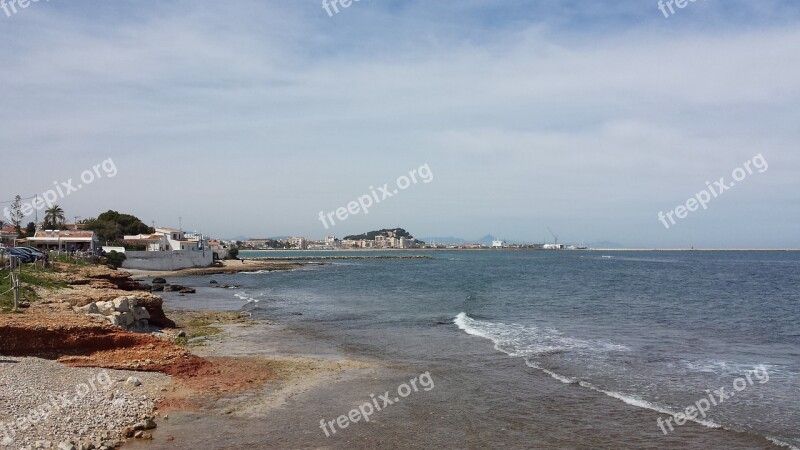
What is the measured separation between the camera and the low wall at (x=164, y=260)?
85438 millimetres

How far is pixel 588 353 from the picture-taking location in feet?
84.0

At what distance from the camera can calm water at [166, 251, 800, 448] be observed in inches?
621

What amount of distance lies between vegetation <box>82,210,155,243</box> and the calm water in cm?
6625

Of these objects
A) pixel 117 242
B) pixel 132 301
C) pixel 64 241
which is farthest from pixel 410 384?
pixel 117 242

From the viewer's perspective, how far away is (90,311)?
78.5ft

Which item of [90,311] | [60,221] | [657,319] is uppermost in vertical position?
[60,221]

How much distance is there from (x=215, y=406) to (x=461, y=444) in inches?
278

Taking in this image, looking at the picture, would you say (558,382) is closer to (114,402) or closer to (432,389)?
(432,389)

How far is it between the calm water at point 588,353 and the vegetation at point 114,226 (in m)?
66.3

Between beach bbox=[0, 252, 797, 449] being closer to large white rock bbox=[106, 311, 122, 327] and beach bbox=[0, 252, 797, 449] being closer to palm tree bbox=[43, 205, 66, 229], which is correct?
large white rock bbox=[106, 311, 122, 327]

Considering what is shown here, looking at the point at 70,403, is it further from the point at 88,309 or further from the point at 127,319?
the point at 127,319

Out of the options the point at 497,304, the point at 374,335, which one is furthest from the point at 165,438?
the point at 497,304

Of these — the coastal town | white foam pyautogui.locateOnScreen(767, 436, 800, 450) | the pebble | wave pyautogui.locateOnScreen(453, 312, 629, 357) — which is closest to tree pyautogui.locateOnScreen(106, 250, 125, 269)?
the coastal town

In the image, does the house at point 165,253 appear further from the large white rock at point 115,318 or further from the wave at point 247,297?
the large white rock at point 115,318
